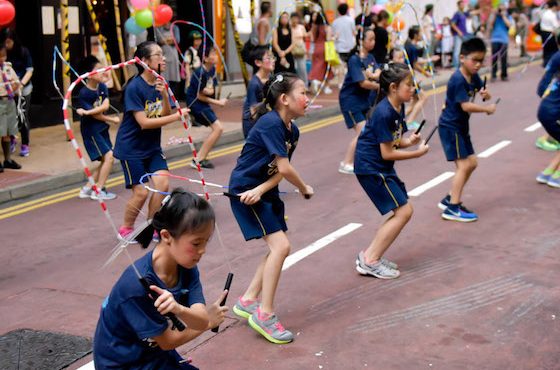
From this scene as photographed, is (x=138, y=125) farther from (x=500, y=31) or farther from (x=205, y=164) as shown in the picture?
(x=500, y=31)

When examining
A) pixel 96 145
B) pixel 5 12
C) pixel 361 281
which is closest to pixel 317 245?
pixel 361 281

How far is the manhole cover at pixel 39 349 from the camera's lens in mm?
4977

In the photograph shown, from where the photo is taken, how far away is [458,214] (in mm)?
8148

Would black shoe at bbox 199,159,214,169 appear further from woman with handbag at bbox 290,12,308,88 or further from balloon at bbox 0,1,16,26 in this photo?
woman with handbag at bbox 290,12,308,88

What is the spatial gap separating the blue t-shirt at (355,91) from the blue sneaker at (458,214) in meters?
2.82

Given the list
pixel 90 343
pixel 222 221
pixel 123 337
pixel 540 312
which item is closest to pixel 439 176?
pixel 222 221

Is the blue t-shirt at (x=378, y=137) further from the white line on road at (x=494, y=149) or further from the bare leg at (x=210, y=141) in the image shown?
the white line on road at (x=494, y=149)

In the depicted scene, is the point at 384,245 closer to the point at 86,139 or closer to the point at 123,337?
the point at 123,337

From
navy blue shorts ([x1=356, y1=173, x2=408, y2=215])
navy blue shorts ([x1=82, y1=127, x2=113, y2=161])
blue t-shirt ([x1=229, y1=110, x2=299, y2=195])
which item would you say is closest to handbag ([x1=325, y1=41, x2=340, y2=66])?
navy blue shorts ([x1=82, y1=127, x2=113, y2=161])

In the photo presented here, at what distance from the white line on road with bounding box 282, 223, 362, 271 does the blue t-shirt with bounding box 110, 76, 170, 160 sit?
167 cm

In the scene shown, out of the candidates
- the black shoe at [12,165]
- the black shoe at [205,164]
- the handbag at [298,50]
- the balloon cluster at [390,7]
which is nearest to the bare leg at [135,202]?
the black shoe at [205,164]

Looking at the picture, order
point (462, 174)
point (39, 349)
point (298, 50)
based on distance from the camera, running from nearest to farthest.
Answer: point (39, 349), point (462, 174), point (298, 50)

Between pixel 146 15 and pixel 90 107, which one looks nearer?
pixel 90 107

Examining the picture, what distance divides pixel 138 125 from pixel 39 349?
9.02 feet
